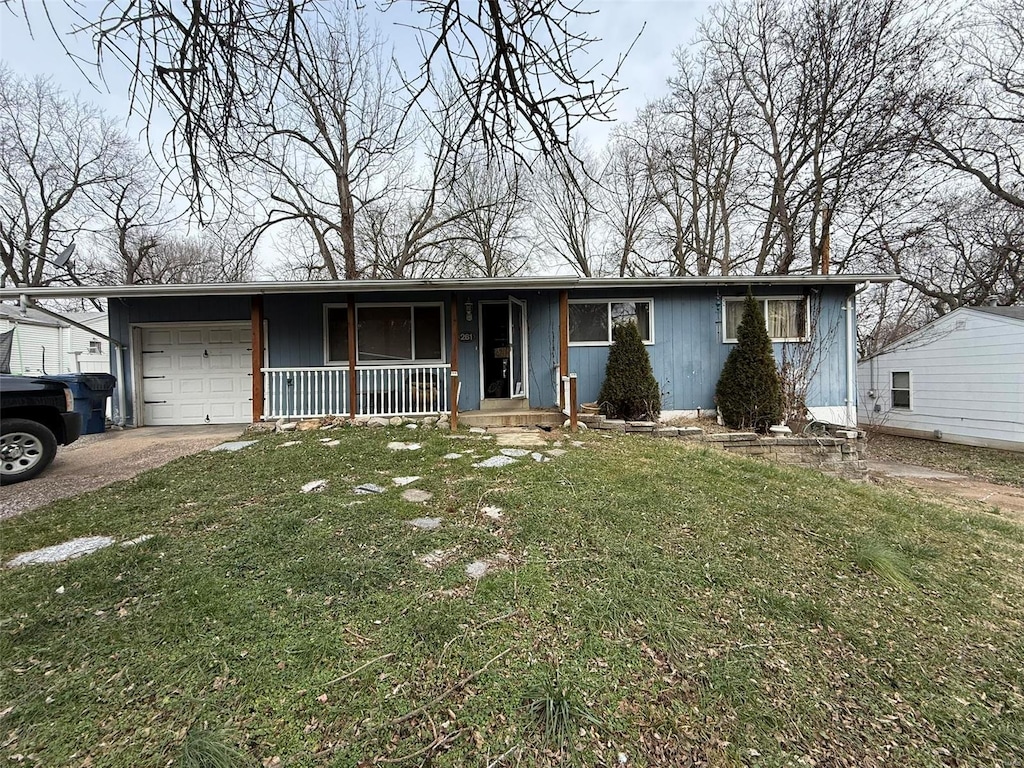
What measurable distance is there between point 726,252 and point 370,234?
1277 centimetres

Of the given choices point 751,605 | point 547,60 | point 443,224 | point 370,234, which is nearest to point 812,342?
point 751,605

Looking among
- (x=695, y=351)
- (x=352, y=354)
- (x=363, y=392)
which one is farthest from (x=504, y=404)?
(x=695, y=351)

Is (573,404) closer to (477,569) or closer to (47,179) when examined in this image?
(477,569)

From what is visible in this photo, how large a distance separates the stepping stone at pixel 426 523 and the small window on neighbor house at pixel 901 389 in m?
14.1

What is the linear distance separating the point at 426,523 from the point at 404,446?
242 cm

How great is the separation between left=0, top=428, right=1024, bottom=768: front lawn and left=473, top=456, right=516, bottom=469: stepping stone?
3.09 feet

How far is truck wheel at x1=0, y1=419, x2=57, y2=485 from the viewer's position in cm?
430

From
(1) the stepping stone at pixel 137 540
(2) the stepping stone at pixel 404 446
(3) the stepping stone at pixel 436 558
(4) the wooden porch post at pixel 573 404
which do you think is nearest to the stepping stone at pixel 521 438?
(4) the wooden porch post at pixel 573 404

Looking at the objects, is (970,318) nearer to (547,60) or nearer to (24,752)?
(547,60)

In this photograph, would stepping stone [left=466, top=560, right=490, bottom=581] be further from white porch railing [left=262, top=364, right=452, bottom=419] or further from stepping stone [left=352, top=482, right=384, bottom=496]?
white porch railing [left=262, top=364, right=452, bottom=419]

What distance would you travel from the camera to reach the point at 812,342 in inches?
307

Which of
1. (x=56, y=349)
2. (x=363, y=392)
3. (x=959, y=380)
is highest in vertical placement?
(x=56, y=349)

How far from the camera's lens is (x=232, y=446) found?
5535 mm

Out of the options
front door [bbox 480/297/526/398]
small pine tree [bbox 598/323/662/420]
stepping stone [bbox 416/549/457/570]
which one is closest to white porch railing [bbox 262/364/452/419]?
front door [bbox 480/297/526/398]
